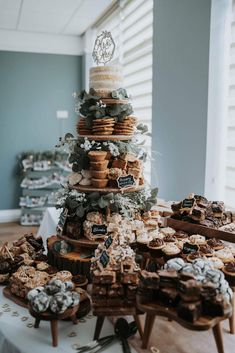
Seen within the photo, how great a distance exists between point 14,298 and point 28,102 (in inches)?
174

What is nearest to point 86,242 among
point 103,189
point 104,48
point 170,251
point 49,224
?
point 103,189

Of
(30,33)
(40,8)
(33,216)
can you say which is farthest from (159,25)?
(33,216)

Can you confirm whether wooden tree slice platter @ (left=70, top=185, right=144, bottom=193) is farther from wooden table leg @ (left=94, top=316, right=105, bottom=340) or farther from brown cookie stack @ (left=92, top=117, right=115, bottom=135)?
wooden table leg @ (left=94, top=316, right=105, bottom=340)

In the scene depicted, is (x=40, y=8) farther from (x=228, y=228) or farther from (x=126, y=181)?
(x=228, y=228)

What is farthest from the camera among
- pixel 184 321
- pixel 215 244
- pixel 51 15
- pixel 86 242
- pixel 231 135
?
pixel 51 15

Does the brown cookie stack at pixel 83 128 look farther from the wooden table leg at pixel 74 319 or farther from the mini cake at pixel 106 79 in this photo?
the wooden table leg at pixel 74 319

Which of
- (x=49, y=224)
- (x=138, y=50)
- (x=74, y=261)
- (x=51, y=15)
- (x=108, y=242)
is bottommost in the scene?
(x=49, y=224)

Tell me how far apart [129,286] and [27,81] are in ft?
16.1

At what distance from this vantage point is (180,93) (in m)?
2.87

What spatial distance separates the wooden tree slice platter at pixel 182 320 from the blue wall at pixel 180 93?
161 centimetres

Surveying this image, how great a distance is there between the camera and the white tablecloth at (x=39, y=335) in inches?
50.8

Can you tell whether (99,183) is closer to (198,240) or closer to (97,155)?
(97,155)

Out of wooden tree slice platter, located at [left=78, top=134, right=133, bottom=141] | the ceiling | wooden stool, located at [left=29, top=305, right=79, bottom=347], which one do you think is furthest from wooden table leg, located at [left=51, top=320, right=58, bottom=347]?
the ceiling

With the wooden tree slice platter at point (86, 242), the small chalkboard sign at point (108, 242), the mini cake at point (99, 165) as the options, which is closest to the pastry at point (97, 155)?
the mini cake at point (99, 165)
